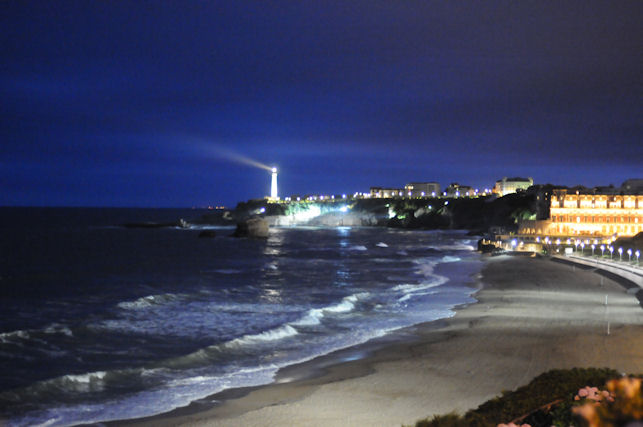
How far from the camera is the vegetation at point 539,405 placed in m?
8.42

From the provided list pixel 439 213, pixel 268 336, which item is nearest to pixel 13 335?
pixel 268 336

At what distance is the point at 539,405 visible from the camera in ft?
29.5

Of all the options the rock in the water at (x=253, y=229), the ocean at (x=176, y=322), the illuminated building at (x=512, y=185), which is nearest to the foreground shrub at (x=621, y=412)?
the ocean at (x=176, y=322)

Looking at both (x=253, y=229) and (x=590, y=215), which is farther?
(x=253, y=229)

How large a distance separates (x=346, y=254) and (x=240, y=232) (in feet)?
135

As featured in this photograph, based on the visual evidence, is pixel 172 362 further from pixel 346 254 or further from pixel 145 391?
pixel 346 254

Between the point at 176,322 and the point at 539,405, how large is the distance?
19368 millimetres

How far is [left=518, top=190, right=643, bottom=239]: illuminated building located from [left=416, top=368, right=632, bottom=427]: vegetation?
270 ft

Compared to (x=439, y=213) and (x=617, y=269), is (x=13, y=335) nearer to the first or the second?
(x=617, y=269)

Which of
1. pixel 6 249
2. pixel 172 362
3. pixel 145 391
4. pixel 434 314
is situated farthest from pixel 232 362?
pixel 6 249

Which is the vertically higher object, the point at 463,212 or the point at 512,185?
the point at 512,185

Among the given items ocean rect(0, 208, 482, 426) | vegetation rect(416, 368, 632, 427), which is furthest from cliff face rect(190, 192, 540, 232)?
vegetation rect(416, 368, 632, 427)

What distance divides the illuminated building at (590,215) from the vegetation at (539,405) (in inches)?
3243

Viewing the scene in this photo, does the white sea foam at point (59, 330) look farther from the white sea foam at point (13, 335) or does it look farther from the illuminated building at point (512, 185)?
the illuminated building at point (512, 185)
